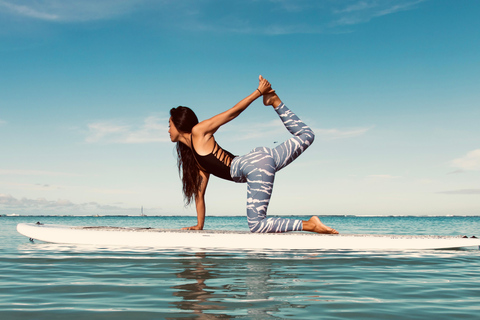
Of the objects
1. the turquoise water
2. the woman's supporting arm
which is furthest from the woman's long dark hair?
the turquoise water

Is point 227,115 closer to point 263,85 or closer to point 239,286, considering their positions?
point 263,85

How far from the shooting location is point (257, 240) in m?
6.64

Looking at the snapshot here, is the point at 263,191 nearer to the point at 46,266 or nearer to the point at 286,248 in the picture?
the point at 286,248

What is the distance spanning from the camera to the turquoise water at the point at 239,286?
9.68 feet

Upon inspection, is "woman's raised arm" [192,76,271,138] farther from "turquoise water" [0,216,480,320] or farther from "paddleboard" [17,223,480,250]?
"turquoise water" [0,216,480,320]

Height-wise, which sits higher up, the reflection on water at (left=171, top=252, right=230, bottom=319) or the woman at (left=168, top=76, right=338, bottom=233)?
the woman at (left=168, top=76, right=338, bottom=233)

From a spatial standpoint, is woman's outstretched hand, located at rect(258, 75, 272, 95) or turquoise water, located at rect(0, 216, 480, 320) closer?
turquoise water, located at rect(0, 216, 480, 320)

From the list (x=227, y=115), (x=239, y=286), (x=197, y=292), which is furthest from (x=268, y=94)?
(x=197, y=292)

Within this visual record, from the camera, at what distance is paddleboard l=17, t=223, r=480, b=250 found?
6.68m

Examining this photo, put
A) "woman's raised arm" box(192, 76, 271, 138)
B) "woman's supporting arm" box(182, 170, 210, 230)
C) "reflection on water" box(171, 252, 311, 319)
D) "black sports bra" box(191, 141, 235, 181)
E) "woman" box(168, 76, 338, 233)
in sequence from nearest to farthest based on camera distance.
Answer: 1. "reflection on water" box(171, 252, 311, 319)
2. "woman's raised arm" box(192, 76, 271, 138)
3. "woman" box(168, 76, 338, 233)
4. "black sports bra" box(191, 141, 235, 181)
5. "woman's supporting arm" box(182, 170, 210, 230)

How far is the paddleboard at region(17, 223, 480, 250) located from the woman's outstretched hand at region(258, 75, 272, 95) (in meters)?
2.41

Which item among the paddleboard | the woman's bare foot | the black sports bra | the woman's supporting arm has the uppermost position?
the black sports bra

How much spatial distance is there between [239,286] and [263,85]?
370 cm

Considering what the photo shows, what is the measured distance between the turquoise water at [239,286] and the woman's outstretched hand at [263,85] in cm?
264
